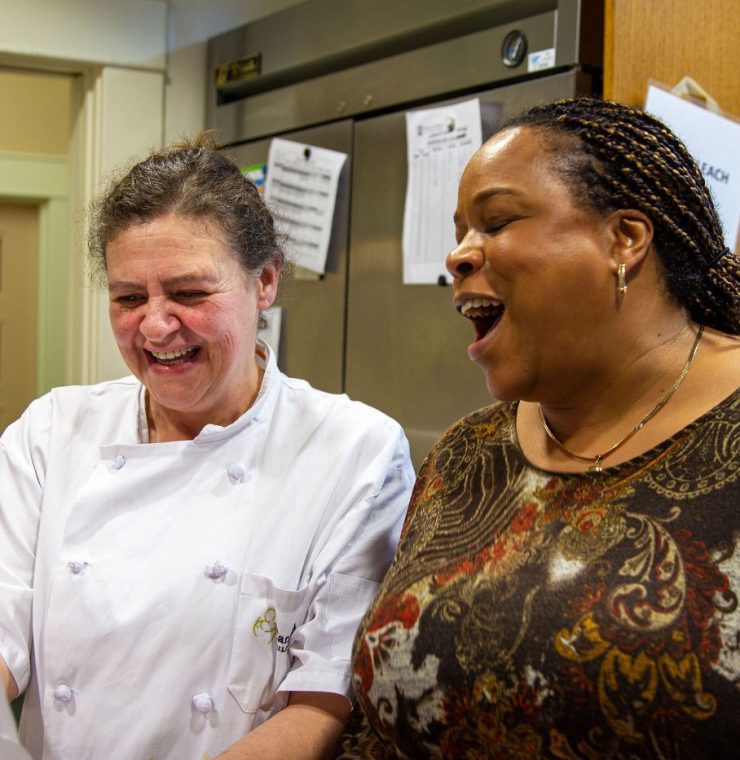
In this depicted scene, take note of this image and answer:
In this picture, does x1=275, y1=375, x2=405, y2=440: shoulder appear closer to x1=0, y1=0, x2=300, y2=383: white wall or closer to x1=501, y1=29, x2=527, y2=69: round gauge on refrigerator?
x1=501, y1=29, x2=527, y2=69: round gauge on refrigerator

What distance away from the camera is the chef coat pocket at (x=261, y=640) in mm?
1262

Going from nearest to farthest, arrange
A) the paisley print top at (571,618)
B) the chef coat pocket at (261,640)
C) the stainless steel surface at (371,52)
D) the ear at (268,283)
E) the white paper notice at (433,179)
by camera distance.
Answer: the paisley print top at (571,618)
the chef coat pocket at (261,640)
the ear at (268,283)
the stainless steel surface at (371,52)
the white paper notice at (433,179)

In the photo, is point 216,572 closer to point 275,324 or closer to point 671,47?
point 671,47

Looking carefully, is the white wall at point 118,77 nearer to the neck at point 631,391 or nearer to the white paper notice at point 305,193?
the white paper notice at point 305,193

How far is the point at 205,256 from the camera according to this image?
1367 millimetres

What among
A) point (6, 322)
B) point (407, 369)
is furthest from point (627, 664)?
point (6, 322)

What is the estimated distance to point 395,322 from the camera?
228 centimetres

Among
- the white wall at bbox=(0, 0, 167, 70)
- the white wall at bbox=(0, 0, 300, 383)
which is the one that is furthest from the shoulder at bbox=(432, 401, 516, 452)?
the white wall at bbox=(0, 0, 167, 70)

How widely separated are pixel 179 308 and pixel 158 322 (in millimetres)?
39

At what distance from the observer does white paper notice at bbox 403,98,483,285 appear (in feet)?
6.82

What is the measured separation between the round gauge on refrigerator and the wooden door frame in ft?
11.2

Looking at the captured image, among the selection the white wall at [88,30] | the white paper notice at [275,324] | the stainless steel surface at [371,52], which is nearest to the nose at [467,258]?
the stainless steel surface at [371,52]

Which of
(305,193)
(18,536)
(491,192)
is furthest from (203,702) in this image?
(305,193)

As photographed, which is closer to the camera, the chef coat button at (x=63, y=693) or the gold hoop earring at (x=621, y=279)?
the gold hoop earring at (x=621, y=279)
